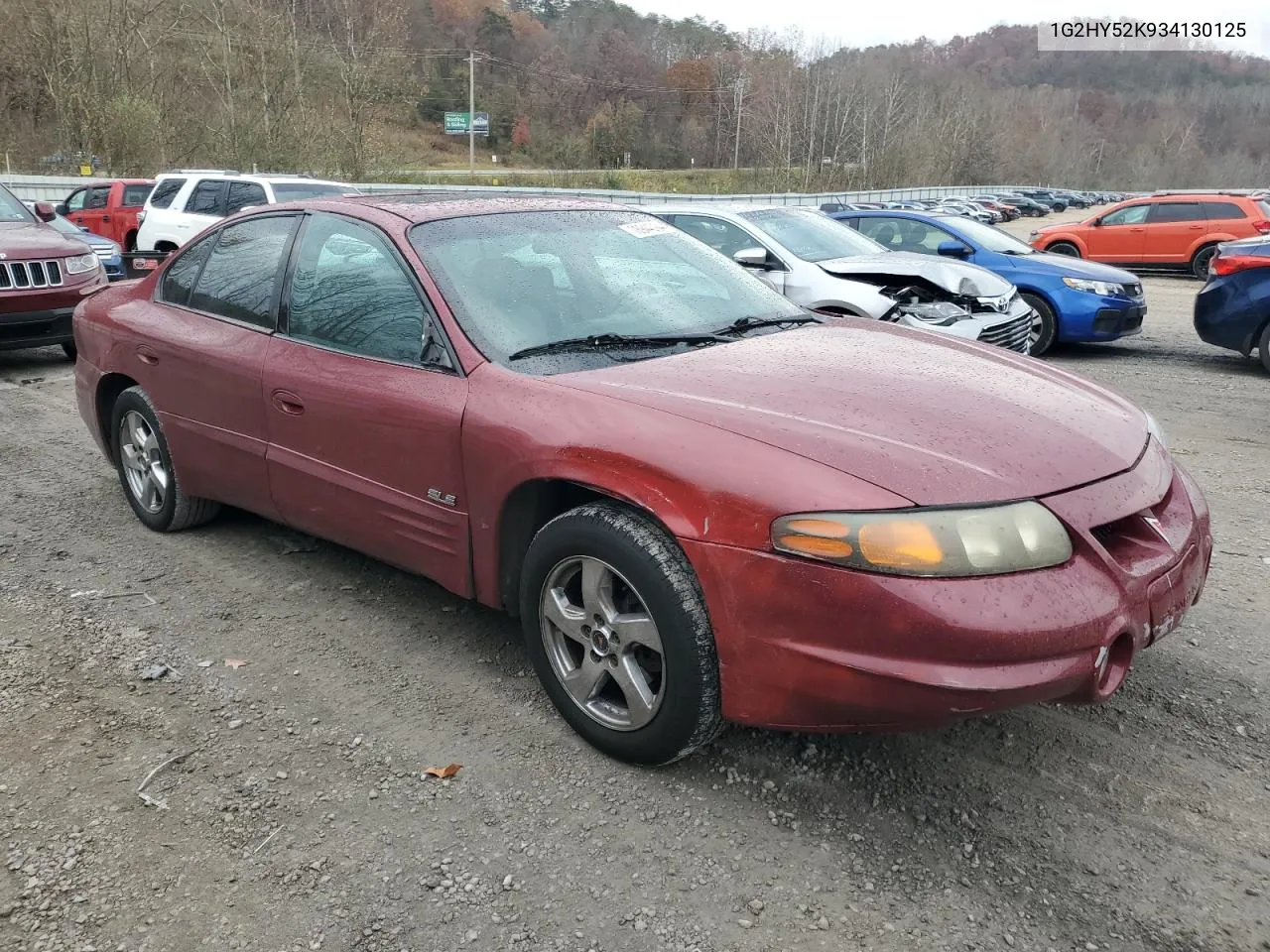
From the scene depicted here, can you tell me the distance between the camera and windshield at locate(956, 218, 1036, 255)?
33.3 feet

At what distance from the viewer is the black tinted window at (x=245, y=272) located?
3.93 meters

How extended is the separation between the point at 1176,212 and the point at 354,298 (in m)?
18.6

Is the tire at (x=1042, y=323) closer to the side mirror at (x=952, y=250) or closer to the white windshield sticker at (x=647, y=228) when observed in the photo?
the side mirror at (x=952, y=250)

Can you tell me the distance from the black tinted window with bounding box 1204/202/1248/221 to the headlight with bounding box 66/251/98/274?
1797 cm

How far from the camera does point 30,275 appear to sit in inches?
324

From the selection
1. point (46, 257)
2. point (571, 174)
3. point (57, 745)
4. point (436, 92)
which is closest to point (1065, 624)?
point (57, 745)

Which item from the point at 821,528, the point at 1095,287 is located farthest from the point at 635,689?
the point at 1095,287

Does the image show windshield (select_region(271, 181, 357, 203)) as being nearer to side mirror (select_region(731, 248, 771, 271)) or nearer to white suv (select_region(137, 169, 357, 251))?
white suv (select_region(137, 169, 357, 251))

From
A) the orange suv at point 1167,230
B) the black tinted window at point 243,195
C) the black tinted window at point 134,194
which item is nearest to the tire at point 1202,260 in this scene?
the orange suv at point 1167,230

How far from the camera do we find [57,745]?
293cm

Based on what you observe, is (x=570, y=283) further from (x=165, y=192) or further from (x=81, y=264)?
(x=165, y=192)

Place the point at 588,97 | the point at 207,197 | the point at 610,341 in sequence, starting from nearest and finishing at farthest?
the point at 610,341
the point at 207,197
the point at 588,97

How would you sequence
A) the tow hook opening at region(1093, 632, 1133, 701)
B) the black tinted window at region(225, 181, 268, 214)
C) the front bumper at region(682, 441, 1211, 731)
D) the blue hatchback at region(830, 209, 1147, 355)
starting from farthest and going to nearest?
the black tinted window at region(225, 181, 268, 214) → the blue hatchback at region(830, 209, 1147, 355) → the tow hook opening at region(1093, 632, 1133, 701) → the front bumper at region(682, 441, 1211, 731)

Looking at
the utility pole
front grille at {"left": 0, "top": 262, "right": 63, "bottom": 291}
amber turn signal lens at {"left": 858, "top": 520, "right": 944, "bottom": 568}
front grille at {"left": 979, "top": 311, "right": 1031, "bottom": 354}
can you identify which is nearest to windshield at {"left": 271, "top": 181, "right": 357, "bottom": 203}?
front grille at {"left": 0, "top": 262, "right": 63, "bottom": 291}
